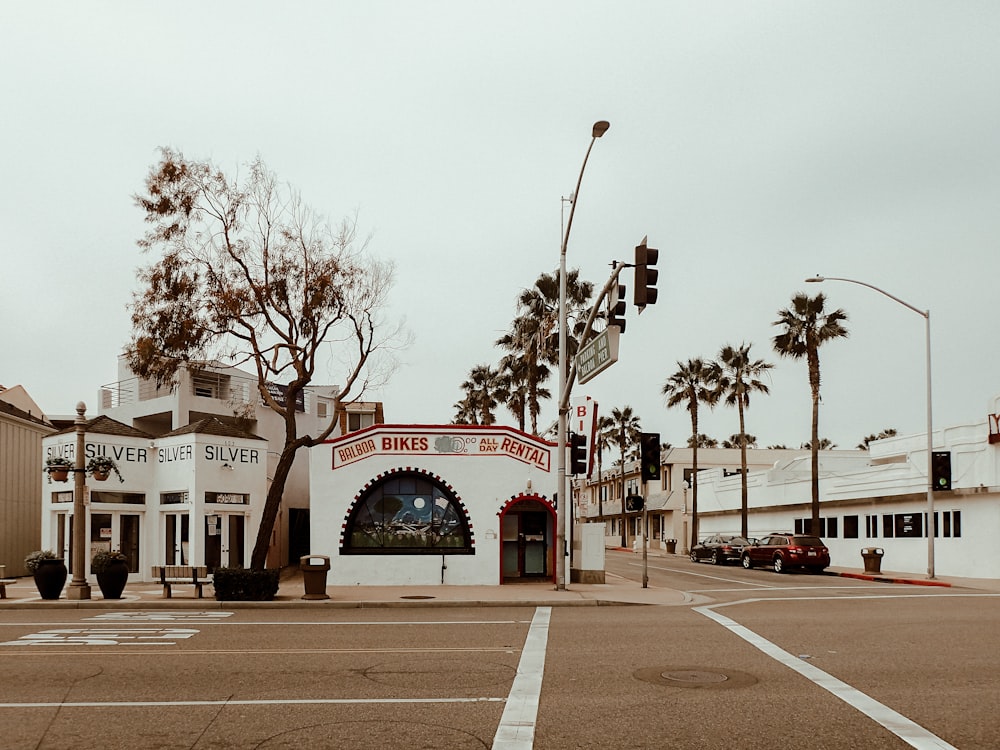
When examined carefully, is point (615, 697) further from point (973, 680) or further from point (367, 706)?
point (973, 680)

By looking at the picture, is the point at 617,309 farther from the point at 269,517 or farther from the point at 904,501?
the point at 904,501

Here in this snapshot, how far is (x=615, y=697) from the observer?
9.59 meters

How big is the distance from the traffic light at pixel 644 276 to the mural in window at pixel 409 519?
11.1 metres

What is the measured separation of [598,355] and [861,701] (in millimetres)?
10762

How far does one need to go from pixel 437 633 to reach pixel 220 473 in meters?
13.3

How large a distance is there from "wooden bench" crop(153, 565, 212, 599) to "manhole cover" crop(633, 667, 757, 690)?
13220mm

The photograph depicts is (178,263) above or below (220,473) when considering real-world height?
above

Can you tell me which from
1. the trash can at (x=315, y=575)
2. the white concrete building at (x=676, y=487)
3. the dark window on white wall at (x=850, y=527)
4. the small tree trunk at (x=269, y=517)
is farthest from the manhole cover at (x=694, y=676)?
the white concrete building at (x=676, y=487)

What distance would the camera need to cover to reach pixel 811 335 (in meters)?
39.6

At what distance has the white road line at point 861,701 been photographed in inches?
310

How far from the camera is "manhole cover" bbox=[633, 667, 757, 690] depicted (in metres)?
10.3

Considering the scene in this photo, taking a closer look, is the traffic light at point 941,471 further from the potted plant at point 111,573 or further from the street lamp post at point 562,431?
the potted plant at point 111,573

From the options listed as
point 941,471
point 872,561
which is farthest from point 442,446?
point 872,561

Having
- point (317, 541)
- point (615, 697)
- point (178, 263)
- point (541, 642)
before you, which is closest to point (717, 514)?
point (317, 541)
